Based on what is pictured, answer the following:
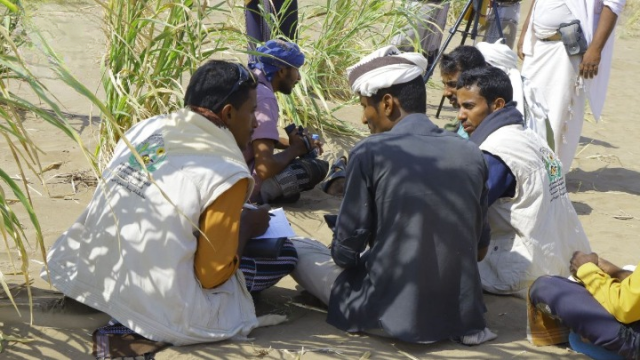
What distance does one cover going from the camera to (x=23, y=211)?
4363 mm

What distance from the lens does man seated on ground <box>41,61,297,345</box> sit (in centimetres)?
304

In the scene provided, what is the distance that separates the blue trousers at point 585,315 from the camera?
3193 mm

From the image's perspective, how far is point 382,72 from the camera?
133 inches

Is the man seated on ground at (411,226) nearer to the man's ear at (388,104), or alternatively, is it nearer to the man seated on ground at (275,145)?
the man's ear at (388,104)

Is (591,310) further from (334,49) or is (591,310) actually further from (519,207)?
(334,49)

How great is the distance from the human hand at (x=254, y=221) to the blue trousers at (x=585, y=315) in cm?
103

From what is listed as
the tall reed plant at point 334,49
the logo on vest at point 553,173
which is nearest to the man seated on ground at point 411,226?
the logo on vest at point 553,173

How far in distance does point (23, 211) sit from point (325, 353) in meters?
1.88

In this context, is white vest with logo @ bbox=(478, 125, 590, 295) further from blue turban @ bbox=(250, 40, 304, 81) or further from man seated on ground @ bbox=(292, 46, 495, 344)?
blue turban @ bbox=(250, 40, 304, 81)

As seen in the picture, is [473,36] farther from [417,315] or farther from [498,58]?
[417,315]

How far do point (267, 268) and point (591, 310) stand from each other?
3.94 ft

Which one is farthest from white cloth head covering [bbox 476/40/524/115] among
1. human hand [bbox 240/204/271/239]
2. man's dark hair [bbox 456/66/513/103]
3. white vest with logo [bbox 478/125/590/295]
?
human hand [bbox 240/204/271/239]

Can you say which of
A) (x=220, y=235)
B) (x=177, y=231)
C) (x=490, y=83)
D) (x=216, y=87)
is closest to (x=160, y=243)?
(x=177, y=231)

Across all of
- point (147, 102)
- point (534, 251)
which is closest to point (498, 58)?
point (534, 251)
